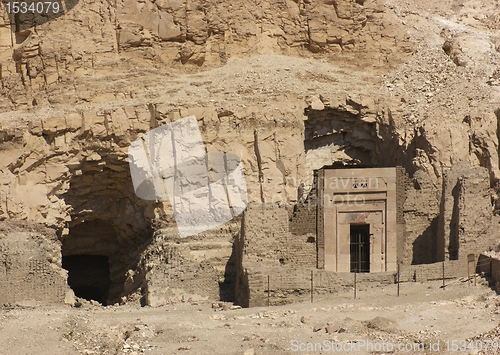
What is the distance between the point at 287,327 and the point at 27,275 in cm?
914

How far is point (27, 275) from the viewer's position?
25438 millimetres

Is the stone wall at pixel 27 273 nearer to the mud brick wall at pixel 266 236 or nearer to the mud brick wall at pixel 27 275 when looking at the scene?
the mud brick wall at pixel 27 275

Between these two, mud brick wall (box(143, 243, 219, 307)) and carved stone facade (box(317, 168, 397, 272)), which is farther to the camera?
carved stone facade (box(317, 168, 397, 272))

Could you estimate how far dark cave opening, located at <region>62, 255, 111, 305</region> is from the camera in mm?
34188

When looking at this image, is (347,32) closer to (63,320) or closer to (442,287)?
(442,287)

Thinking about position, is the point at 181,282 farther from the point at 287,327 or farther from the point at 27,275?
the point at 287,327

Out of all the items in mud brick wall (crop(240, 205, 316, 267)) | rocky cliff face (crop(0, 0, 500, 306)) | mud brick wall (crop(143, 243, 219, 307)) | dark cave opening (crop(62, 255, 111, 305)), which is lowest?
dark cave opening (crop(62, 255, 111, 305))

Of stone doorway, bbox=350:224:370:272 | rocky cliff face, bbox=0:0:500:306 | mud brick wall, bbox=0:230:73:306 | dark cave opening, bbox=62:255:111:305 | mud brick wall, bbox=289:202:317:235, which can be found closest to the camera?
mud brick wall, bbox=289:202:317:235

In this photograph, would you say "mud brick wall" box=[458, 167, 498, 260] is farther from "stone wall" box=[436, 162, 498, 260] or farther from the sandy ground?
the sandy ground

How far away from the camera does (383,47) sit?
3183 centimetres

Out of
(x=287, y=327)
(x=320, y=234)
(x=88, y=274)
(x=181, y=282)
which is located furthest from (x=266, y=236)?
(x=88, y=274)

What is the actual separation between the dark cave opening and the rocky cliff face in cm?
268

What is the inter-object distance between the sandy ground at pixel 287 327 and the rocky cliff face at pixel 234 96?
19.5ft

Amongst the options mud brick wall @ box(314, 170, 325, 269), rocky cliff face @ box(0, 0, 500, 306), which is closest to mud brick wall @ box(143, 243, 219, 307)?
rocky cliff face @ box(0, 0, 500, 306)
